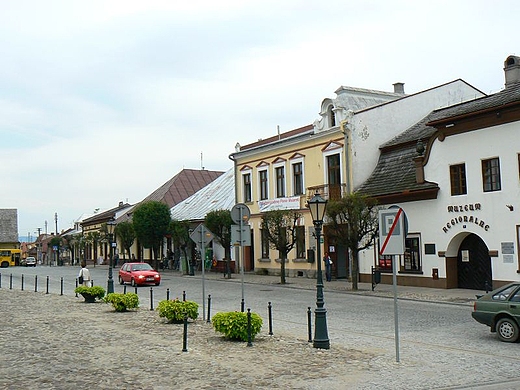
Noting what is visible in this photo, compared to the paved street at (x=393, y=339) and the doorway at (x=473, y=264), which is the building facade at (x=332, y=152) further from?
the paved street at (x=393, y=339)

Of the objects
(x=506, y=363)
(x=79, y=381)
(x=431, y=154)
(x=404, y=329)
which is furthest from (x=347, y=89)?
(x=79, y=381)

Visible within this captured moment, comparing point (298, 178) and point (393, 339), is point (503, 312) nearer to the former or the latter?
point (393, 339)

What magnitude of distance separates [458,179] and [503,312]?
14179 mm

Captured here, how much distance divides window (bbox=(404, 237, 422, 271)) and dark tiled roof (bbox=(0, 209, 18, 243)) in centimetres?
7142

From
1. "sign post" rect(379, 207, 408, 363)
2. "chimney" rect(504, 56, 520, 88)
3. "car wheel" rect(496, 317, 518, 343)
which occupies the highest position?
"chimney" rect(504, 56, 520, 88)

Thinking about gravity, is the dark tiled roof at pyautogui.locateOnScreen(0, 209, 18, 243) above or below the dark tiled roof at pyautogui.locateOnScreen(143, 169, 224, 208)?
below

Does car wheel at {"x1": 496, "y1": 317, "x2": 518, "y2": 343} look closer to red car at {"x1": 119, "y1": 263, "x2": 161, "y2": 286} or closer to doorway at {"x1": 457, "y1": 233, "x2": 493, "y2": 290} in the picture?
doorway at {"x1": 457, "y1": 233, "x2": 493, "y2": 290}

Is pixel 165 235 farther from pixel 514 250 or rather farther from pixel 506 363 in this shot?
pixel 506 363

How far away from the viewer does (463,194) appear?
26.1 meters

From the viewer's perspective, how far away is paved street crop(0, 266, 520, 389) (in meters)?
9.73

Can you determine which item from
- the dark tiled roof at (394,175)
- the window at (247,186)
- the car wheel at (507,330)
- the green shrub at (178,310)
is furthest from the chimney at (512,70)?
the green shrub at (178,310)

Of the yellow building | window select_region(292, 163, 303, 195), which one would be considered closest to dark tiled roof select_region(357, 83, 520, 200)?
the yellow building

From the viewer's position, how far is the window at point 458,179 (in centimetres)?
2627

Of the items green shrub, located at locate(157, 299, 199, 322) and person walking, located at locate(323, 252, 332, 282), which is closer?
green shrub, located at locate(157, 299, 199, 322)
